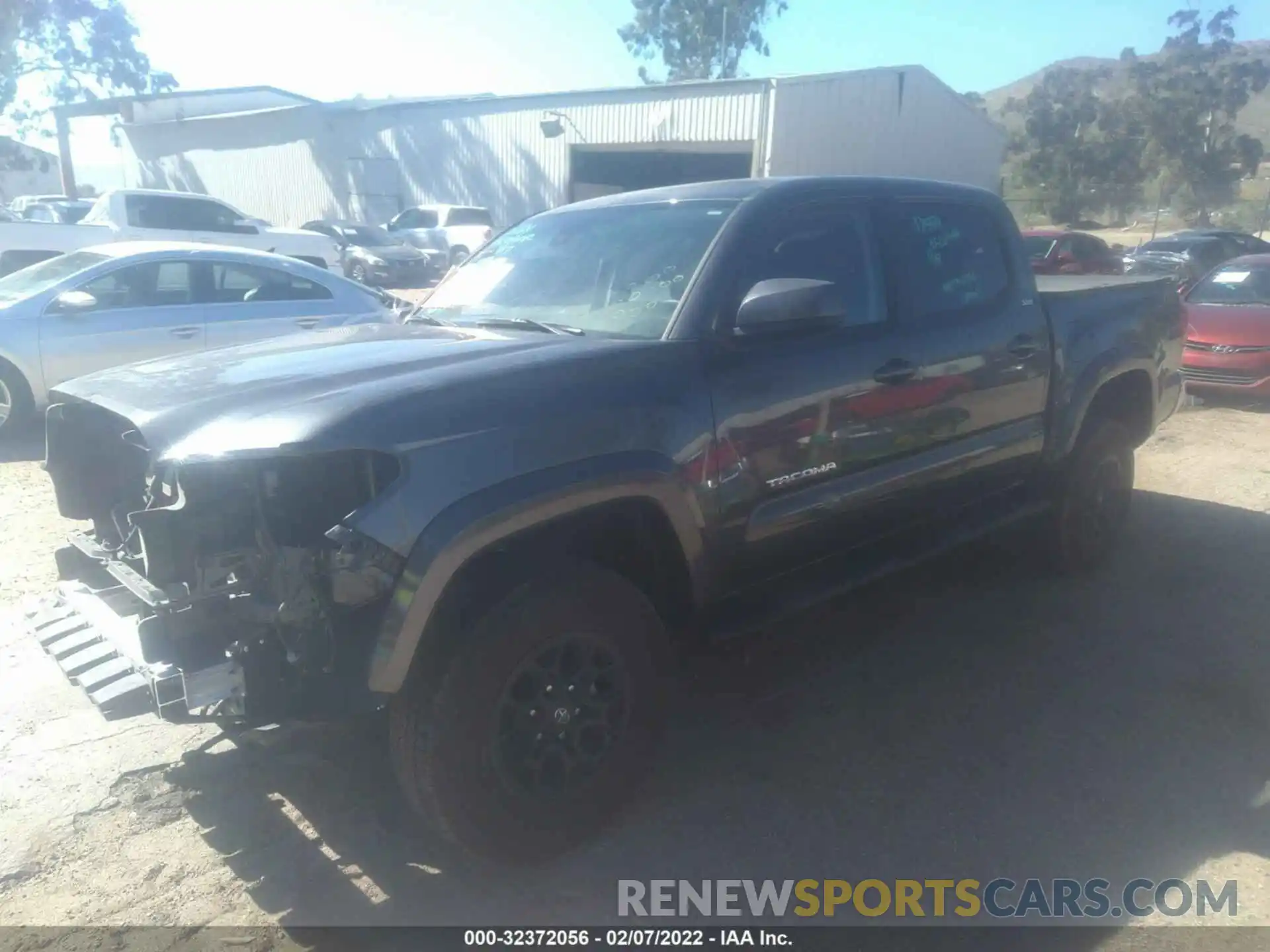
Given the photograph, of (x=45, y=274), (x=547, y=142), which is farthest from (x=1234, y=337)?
(x=547, y=142)

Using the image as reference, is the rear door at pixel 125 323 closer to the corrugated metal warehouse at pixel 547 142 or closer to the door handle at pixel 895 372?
the door handle at pixel 895 372

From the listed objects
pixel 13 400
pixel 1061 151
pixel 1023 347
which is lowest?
pixel 13 400

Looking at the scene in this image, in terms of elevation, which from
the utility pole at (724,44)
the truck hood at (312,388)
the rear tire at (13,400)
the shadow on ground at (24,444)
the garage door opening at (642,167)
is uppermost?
the utility pole at (724,44)

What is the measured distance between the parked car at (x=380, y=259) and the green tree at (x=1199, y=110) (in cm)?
3353

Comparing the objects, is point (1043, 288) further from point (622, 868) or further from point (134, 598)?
point (134, 598)

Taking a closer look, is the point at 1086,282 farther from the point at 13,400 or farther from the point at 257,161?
the point at 257,161

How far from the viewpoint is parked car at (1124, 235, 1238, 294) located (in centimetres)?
1708

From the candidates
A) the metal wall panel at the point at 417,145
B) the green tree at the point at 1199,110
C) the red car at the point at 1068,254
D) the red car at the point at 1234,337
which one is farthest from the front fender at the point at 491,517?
the green tree at the point at 1199,110

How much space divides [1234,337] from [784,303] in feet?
29.7

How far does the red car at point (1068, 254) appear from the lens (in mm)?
15984

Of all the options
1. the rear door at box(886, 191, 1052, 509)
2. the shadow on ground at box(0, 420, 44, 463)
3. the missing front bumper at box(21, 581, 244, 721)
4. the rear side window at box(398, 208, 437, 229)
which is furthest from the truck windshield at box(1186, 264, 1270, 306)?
the rear side window at box(398, 208, 437, 229)

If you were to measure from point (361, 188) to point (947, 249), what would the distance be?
31416 mm

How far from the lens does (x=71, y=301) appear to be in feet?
25.5

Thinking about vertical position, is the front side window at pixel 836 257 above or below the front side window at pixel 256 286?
above
